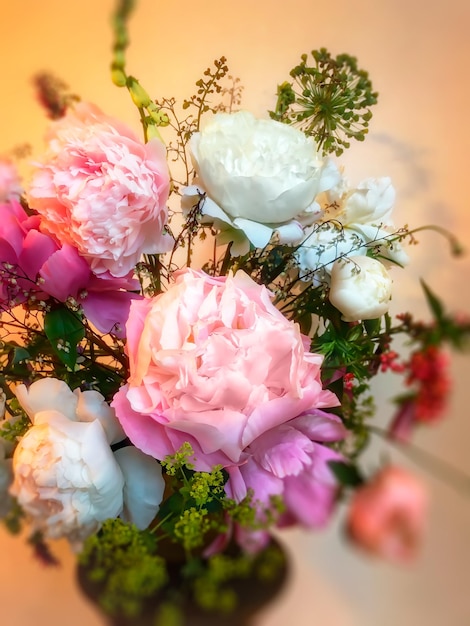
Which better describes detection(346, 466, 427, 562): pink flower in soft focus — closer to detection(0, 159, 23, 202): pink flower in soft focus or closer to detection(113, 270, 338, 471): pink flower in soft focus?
detection(113, 270, 338, 471): pink flower in soft focus

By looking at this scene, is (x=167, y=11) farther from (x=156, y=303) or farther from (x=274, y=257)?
(x=156, y=303)

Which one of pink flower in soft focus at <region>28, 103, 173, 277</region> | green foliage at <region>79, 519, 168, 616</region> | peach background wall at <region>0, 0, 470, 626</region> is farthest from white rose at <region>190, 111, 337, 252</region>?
green foliage at <region>79, 519, 168, 616</region>

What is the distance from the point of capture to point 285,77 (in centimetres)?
91

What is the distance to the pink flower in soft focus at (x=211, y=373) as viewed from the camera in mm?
500

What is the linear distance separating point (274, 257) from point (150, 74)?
47 cm

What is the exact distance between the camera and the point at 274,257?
69cm

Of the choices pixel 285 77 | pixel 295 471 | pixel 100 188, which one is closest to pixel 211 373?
pixel 295 471

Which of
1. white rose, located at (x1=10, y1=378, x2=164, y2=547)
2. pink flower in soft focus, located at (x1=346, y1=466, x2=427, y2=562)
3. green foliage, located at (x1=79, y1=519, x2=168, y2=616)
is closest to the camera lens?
pink flower in soft focus, located at (x1=346, y1=466, x2=427, y2=562)

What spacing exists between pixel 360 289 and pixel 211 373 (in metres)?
0.19

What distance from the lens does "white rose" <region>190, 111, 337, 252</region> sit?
56cm

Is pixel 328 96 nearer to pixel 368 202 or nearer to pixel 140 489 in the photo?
pixel 368 202

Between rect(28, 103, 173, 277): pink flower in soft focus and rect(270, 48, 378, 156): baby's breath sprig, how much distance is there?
20cm

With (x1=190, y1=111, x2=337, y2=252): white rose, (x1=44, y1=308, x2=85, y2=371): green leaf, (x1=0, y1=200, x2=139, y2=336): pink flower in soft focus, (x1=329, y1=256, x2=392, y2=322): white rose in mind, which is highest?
(x1=190, y1=111, x2=337, y2=252): white rose

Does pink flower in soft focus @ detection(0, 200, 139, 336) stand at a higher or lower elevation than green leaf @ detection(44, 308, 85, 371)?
higher
